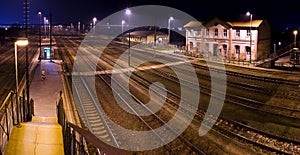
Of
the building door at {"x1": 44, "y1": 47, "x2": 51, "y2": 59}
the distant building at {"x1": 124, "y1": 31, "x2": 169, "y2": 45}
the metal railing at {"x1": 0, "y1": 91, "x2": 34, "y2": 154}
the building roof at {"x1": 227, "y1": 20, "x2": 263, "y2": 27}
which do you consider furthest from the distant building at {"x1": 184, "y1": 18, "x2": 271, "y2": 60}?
the metal railing at {"x1": 0, "y1": 91, "x2": 34, "y2": 154}

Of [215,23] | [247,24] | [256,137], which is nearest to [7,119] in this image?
[256,137]

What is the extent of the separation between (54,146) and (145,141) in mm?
4767

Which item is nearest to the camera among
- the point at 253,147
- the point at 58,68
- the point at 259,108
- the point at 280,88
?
the point at 253,147

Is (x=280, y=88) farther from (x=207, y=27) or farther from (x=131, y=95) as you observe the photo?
(x=207, y=27)

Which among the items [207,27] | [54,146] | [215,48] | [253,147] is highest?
[207,27]

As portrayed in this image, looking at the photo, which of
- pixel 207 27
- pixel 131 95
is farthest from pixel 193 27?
pixel 131 95

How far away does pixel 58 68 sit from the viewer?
35.9 meters

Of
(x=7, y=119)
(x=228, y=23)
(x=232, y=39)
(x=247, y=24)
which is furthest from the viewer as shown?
(x=228, y=23)

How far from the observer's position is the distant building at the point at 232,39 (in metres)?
43.0

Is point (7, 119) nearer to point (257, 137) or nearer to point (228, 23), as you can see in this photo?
point (257, 137)

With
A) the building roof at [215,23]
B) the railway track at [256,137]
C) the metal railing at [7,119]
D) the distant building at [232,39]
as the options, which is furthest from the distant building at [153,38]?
the metal railing at [7,119]

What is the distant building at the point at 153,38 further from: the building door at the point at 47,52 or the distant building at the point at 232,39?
the building door at the point at 47,52

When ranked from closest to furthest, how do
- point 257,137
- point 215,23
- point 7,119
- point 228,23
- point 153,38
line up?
1. point 7,119
2. point 257,137
3. point 228,23
4. point 215,23
5. point 153,38

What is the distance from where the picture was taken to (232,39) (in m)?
45.5
